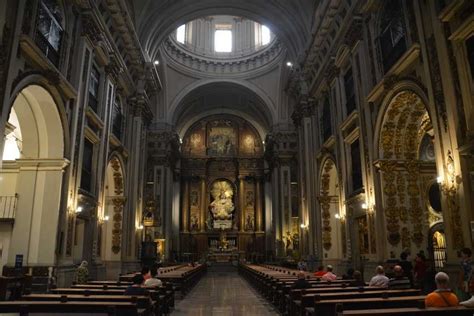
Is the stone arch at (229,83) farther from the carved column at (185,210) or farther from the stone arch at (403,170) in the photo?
the stone arch at (403,170)

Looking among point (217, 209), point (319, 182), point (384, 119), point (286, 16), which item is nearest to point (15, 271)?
point (384, 119)

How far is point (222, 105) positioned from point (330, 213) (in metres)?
19.8

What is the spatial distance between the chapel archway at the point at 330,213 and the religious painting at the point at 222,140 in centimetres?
1827

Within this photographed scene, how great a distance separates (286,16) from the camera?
21734mm

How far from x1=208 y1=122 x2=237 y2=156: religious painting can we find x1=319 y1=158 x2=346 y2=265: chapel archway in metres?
18.3

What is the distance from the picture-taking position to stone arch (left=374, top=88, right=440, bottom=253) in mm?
11789

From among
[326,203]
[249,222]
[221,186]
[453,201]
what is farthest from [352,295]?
[221,186]

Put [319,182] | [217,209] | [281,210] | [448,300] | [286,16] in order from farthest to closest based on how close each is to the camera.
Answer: [217,209], [281,210], [286,16], [319,182], [448,300]

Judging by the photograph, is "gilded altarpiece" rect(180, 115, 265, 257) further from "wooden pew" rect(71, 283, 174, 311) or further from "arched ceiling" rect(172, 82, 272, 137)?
"wooden pew" rect(71, 283, 174, 311)

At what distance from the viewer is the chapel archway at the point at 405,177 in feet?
38.7

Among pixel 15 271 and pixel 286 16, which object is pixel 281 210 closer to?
pixel 286 16

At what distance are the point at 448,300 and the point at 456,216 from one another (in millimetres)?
4270

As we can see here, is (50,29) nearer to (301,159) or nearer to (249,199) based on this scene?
(301,159)

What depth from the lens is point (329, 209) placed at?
63.1 ft
